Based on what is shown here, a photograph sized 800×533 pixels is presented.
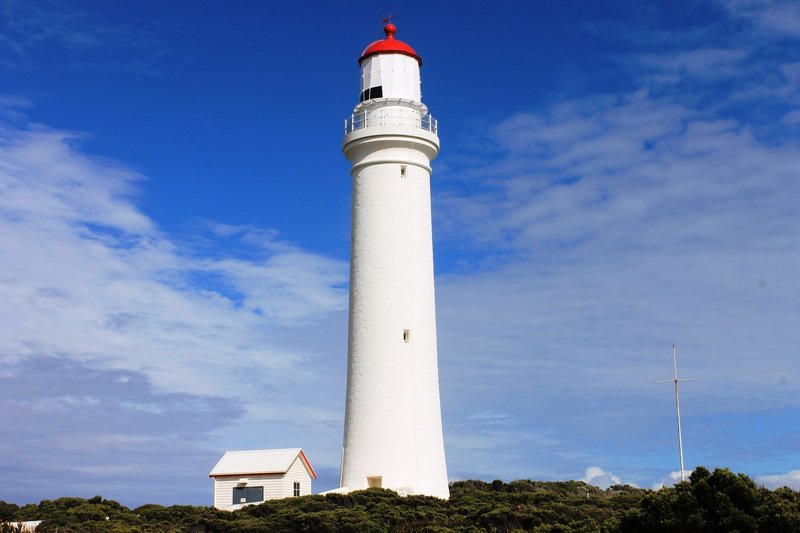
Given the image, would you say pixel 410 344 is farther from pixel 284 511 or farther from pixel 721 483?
pixel 721 483

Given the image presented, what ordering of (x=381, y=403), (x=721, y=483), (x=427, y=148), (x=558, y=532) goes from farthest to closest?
(x=427, y=148), (x=381, y=403), (x=558, y=532), (x=721, y=483)

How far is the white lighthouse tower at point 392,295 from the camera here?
30.0m

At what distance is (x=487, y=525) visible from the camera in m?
25.8

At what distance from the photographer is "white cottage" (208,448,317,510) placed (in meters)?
32.7

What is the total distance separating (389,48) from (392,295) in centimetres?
835

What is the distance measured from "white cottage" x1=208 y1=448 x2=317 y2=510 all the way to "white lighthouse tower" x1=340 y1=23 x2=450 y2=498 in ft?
10.0

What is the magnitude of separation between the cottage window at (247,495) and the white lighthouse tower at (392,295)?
11.9 ft

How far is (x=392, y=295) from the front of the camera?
101ft

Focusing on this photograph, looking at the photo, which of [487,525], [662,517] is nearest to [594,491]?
[487,525]

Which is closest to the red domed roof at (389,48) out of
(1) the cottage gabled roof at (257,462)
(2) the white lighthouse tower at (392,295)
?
(2) the white lighthouse tower at (392,295)

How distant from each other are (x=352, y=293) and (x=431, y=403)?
4243 millimetres

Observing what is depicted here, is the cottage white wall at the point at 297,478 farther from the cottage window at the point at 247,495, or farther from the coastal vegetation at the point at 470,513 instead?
the coastal vegetation at the point at 470,513

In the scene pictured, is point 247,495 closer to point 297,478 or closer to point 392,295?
point 297,478

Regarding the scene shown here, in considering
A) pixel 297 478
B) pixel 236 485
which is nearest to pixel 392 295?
pixel 297 478
